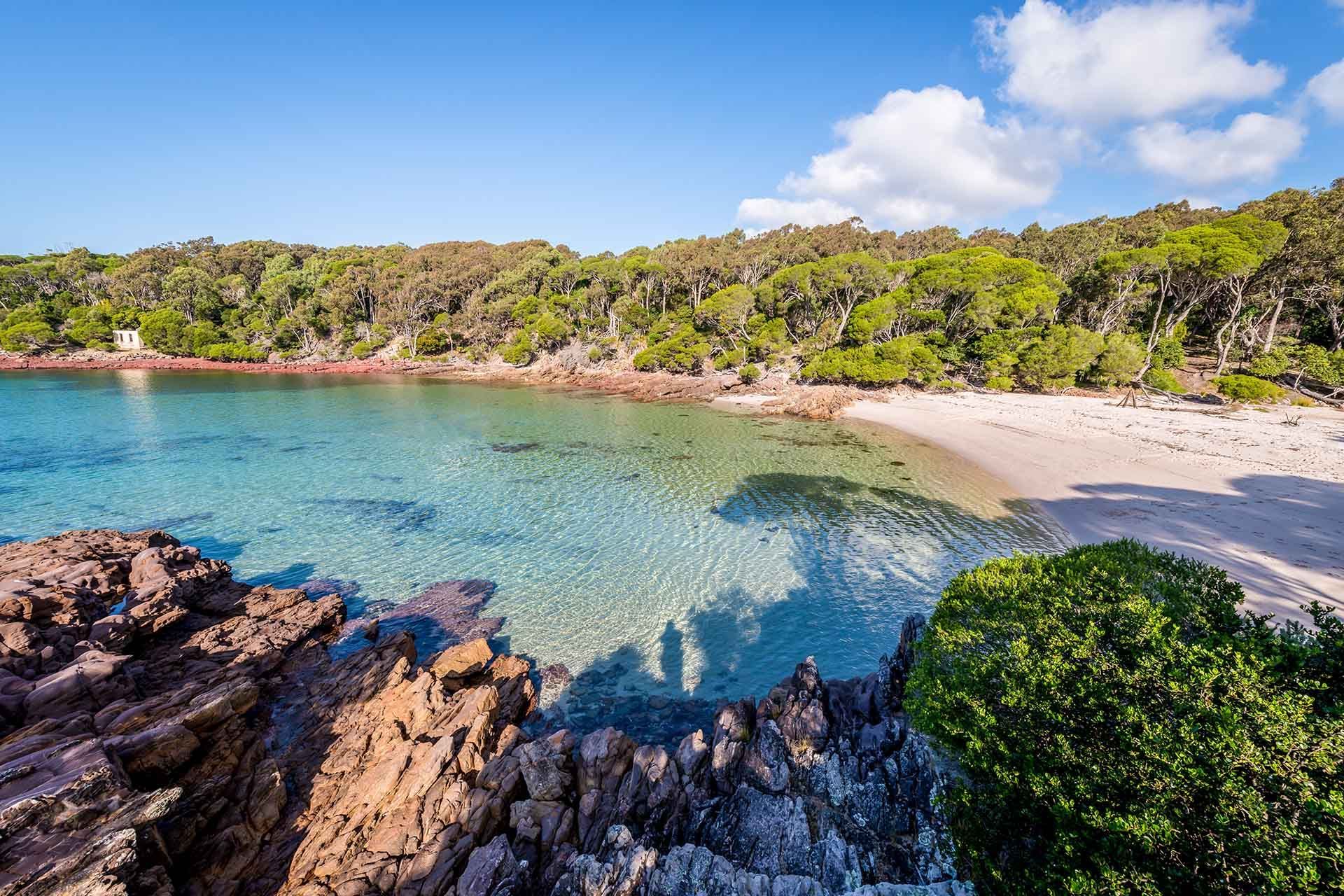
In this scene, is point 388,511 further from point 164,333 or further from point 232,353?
point 164,333

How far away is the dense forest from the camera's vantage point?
35406 mm

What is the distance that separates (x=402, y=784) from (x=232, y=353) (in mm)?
93897

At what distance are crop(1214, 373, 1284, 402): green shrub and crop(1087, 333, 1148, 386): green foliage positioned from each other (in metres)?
6.16

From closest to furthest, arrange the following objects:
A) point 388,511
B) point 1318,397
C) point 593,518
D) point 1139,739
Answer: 1. point 1139,739
2. point 593,518
3. point 388,511
4. point 1318,397

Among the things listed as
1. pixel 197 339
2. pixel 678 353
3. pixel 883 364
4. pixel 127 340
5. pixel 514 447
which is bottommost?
pixel 514 447

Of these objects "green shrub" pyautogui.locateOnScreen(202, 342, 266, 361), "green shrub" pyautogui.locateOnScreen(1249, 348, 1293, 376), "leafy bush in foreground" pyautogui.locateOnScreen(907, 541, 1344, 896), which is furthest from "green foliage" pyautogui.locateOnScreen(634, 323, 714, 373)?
"green shrub" pyautogui.locateOnScreen(202, 342, 266, 361)

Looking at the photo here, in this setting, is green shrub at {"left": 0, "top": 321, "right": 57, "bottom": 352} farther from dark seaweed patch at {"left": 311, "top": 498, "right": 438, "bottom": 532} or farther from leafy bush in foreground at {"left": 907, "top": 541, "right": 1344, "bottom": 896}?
leafy bush in foreground at {"left": 907, "top": 541, "right": 1344, "bottom": 896}

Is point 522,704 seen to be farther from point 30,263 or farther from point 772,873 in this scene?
point 30,263

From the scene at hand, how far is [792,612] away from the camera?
44.5 ft

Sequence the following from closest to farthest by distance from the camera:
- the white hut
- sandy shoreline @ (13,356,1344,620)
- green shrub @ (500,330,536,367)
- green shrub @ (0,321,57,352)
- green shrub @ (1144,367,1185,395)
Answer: sandy shoreline @ (13,356,1344,620) < green shrub @ (1144,367,1185,395) < green shrub @ (500,330,536,367) < green shrub @ (0,321,57,352) < the white hut

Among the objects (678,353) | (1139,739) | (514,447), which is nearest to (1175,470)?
(1139,739)

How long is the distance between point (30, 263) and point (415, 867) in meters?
150

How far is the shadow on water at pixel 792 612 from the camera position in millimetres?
10555

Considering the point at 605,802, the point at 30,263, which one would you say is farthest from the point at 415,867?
the point at 30,263
